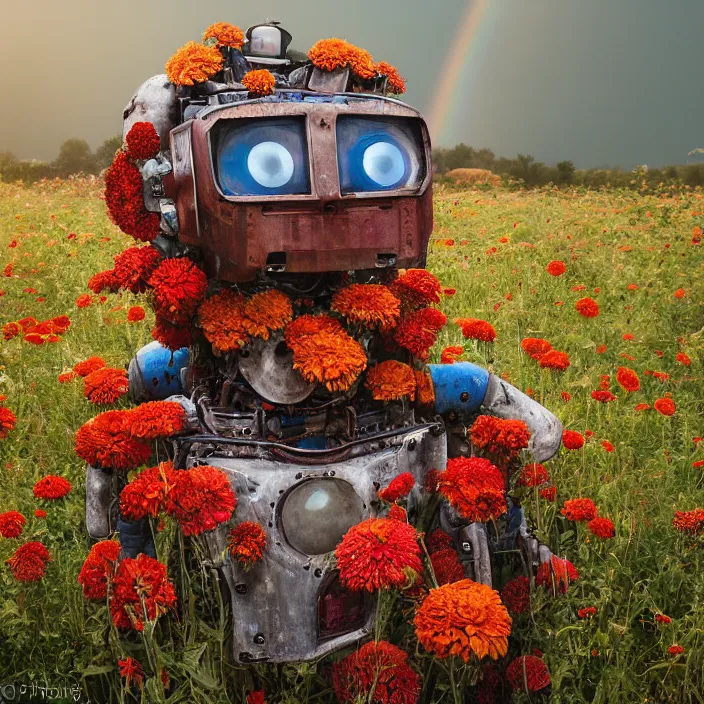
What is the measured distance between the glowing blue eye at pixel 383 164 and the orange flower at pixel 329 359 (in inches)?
19.9

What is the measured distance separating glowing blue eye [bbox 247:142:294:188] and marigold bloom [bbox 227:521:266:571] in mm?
1018

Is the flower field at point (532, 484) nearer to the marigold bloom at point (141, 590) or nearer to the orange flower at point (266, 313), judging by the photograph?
the marigold bloom at point (141, 590)

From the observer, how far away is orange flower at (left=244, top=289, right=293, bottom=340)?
8.06 ft

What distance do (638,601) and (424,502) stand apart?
2.49ft

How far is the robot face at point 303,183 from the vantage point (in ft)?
7.64

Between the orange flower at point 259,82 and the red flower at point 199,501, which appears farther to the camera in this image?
the orange flower at point 259,82

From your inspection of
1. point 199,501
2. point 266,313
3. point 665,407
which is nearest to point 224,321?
point 266,313

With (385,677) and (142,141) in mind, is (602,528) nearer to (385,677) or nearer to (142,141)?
(385,677)

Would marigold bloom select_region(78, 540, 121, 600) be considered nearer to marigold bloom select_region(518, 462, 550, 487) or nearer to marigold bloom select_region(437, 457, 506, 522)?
marigold bloom select_region(437, 457, 506, 522)

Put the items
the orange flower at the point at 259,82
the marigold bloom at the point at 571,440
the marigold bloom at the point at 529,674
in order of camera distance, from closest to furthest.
→ the marigold bloom at the point at 529,674
the orange flower at the point at 259,82
the marigold bloom at the point at 571,440

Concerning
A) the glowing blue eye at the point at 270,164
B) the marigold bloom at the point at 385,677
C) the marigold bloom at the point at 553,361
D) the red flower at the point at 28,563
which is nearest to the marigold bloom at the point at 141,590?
the red flower at the point at 28,563

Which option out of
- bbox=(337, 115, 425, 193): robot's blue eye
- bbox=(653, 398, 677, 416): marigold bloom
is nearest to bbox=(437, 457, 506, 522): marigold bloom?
bbox=(337, 115, 425, 193): robot's blue eye

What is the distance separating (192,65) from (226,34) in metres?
0.23

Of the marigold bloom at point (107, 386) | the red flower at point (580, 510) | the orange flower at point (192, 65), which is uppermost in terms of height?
the orange flower at point (192, 65)
